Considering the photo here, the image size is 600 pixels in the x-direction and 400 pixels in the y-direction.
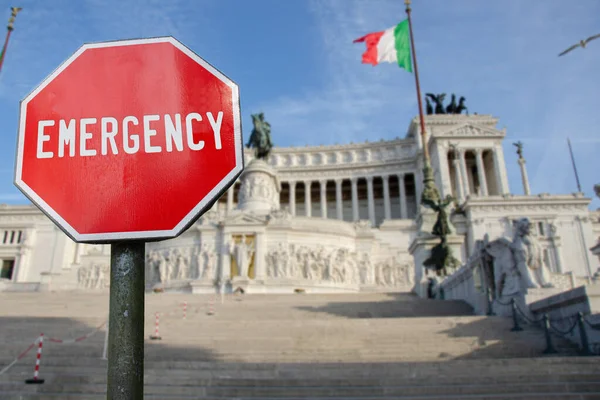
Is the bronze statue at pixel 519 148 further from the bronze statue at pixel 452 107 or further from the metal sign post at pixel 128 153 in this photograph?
the metal sign post at pixel 128 153

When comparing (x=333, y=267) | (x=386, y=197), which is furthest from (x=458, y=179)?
(x=333, y=267)

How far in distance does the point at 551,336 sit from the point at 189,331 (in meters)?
9.37

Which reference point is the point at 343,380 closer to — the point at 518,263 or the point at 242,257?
the point at 518,263

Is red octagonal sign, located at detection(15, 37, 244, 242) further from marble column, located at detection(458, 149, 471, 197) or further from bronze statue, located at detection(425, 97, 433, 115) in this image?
bronze statue, located at detection(425, 97, 433, 115)

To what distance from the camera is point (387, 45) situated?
135ft

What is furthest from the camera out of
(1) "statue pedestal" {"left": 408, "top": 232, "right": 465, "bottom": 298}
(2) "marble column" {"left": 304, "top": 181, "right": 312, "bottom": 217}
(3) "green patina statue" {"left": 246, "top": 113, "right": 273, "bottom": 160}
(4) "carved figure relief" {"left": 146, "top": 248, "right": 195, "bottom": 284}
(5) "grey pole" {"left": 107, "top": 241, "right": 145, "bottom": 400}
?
(2) "marble column" {"left": 304, "top": 181, "right": 312, "bottom": 217}

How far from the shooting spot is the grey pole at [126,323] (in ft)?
5.82

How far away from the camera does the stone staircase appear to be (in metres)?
8.15

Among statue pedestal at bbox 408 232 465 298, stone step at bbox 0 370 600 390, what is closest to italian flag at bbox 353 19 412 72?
statue pedestal at bbox 408 232 465 298

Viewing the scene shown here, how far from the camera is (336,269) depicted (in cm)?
3484

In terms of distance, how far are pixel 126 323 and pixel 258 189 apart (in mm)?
38521

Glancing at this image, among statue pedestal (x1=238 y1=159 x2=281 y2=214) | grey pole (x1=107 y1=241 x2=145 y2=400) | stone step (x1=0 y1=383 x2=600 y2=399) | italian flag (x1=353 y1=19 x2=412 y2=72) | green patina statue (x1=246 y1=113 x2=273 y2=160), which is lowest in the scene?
stone step (x1=0 y1=383 x2=600 y2=399)

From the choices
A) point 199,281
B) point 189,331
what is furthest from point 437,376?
point 199,281

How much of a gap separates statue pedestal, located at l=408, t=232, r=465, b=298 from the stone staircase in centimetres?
593
